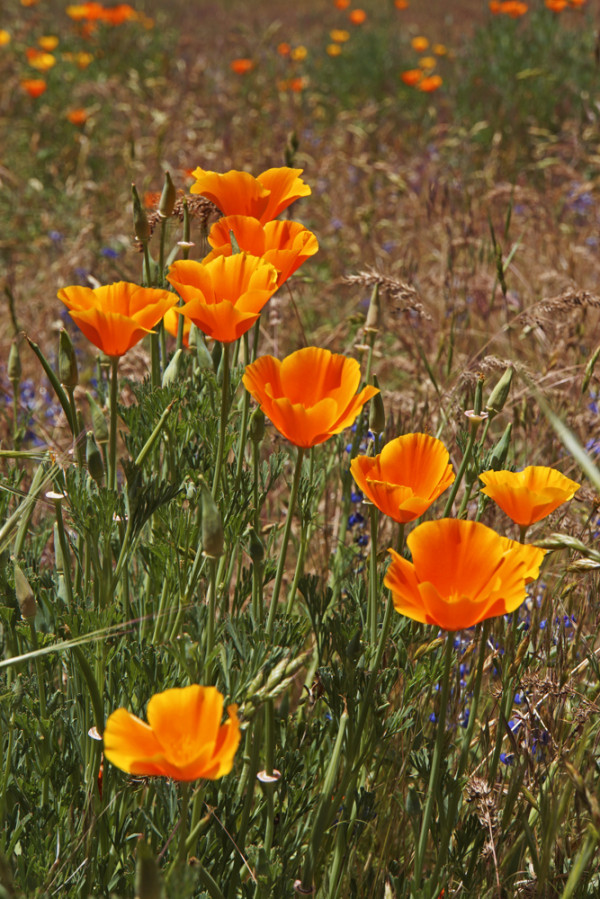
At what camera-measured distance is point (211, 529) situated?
0.93m

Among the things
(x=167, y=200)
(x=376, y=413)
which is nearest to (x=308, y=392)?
(x=376, y=413)

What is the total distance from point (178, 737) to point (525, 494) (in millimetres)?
519

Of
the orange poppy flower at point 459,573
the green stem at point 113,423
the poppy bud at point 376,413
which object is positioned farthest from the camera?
the poppy bud at point 376,413

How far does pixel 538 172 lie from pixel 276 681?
555 centimetres

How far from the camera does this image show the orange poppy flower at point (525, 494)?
3.43 ft

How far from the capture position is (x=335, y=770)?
3.65 feet

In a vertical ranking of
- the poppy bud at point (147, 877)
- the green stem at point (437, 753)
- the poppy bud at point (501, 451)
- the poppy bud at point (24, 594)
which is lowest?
the poppy bud at point (147, 877)

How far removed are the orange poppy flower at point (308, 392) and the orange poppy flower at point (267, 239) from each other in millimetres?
159

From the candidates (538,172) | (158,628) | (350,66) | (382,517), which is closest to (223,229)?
(158,628)

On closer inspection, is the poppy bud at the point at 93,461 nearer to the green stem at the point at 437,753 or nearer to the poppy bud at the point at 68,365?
the poppy bud at the point at 68,365

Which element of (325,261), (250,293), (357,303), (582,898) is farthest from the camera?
(325,261)

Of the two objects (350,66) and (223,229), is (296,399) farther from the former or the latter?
(350,66)

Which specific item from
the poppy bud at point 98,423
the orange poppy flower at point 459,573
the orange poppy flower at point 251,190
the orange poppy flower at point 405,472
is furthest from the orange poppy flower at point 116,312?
the orange poppy flower at point 459,573

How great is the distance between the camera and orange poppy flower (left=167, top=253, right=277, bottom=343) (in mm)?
1077
